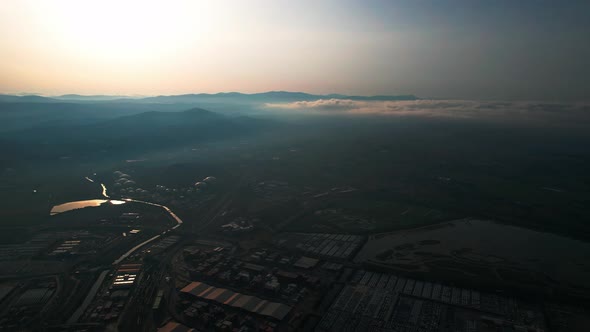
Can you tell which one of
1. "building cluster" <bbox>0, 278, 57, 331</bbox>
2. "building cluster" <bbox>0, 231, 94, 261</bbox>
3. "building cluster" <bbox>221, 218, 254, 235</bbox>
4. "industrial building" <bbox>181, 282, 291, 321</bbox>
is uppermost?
"industrial building" <bbox>181, 282, 291, 321</bbox>

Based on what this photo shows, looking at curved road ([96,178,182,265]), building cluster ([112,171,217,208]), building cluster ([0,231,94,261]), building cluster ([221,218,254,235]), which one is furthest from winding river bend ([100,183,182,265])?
building cluster ([221,218,254,235])

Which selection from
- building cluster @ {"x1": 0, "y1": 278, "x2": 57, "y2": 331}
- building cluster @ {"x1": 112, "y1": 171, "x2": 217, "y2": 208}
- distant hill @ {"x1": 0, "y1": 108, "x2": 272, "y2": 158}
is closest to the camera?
building cluster @ {"x1": 0, "y1": 278, "x2": 57, "y2": 331}

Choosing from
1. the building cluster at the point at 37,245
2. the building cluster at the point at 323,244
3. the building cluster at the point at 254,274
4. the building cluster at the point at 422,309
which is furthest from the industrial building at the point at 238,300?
the building cluster at the point at 37,245

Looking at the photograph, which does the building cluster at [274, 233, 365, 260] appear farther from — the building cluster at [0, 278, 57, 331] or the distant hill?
the distant hill

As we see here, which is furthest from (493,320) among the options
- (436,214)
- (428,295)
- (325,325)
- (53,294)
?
(53,294)

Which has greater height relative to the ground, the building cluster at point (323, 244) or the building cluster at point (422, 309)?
the building cluster at point (422, 309)

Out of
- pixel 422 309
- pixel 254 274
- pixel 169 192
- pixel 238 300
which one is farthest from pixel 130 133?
pixel 422 309

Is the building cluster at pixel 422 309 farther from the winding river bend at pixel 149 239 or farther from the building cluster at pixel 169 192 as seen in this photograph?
the building cluster at pixel 169 192

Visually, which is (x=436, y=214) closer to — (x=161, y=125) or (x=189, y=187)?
(x=189, y=187)
